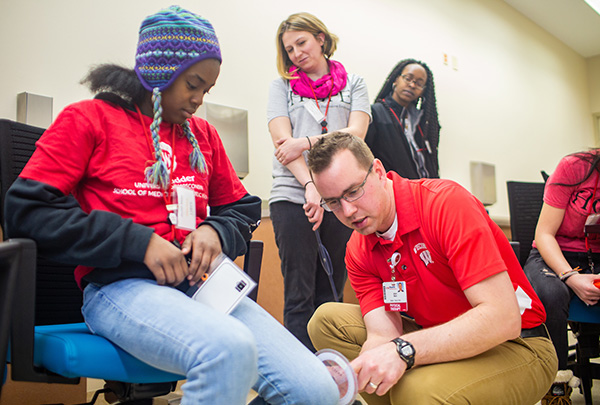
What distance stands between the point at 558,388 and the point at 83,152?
168 centimetres

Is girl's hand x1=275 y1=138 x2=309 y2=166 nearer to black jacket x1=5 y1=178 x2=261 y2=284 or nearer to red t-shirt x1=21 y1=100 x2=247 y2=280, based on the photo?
red t-shirt x1=21 y1=100 x2=247 y2=280

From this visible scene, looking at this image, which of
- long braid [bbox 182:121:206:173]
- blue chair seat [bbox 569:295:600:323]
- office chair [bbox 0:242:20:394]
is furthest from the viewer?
blue chair seat [bbox 569:295:600:323]

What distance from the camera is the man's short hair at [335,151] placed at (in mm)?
1229

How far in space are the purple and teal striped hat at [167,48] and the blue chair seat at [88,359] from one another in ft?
1.85

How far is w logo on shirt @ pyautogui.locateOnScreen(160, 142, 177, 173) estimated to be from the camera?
1152mm

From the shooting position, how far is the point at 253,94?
2895 millimetres

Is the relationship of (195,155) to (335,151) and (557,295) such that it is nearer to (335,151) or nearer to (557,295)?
(335,151)

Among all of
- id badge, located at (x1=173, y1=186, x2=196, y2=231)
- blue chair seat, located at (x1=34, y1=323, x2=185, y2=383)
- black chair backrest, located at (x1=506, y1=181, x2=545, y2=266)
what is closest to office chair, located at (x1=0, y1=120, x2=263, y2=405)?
blue chair seat, located at (x1=34, y1=323, x2=185, y2=383)

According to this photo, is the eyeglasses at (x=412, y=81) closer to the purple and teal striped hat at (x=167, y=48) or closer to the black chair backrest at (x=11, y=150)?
the purple and teal striped hat at (x=167, y=48)

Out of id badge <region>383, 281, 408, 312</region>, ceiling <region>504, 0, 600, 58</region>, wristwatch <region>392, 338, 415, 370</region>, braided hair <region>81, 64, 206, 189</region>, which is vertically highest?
ceiling <region>504, 0, 600, 58</region>

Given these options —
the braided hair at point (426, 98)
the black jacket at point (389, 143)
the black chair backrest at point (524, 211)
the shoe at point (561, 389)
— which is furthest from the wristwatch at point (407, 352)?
the braided hair at point (426, 98)

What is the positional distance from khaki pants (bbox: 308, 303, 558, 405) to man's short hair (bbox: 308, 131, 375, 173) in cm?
51

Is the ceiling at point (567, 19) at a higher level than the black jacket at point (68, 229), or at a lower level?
higher

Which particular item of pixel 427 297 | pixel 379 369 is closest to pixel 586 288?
pixel 427 297
